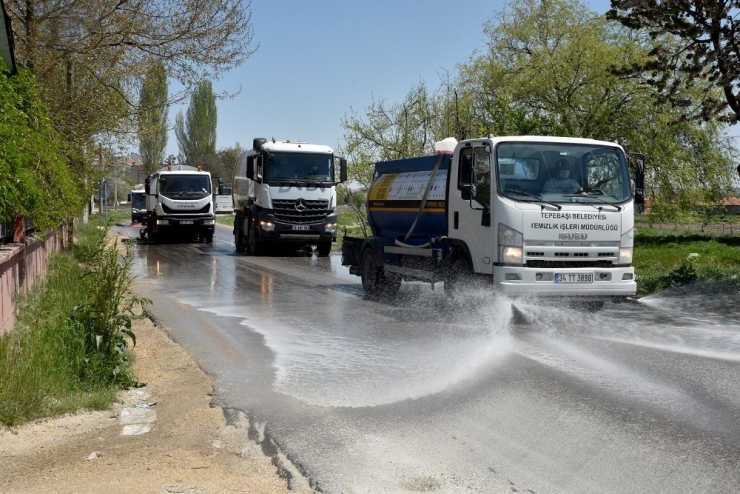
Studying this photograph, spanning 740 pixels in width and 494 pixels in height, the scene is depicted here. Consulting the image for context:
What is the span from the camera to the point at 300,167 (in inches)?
1016

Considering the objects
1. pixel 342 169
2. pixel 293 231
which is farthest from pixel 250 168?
pixel 342 169

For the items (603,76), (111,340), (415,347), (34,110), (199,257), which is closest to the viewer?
(111,340)

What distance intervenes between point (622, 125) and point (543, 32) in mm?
5443

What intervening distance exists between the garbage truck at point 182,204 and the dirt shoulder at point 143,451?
2538 cm

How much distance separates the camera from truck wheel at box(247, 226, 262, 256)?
26266 mm

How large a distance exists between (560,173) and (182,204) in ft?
73.8

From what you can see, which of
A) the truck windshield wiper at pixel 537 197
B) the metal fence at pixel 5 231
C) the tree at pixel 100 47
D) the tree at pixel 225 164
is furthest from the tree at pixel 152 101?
the tree at pixel 225 164

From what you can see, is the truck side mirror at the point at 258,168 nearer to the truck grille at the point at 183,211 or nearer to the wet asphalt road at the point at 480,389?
the truck grille at the point at 183,211

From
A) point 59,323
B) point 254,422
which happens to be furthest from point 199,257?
point 254,422

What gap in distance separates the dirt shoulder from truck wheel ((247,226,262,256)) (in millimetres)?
18462

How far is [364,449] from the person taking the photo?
588 cm

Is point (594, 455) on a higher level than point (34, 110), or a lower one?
lower

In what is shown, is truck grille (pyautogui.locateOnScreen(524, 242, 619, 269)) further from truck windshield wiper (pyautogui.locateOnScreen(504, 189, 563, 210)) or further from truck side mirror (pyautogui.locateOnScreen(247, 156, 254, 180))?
truck side mirror (pyautogui.locateOnScreen(247, 156, 254, 180))

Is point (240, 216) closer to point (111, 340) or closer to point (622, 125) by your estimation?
point (622, 125)
